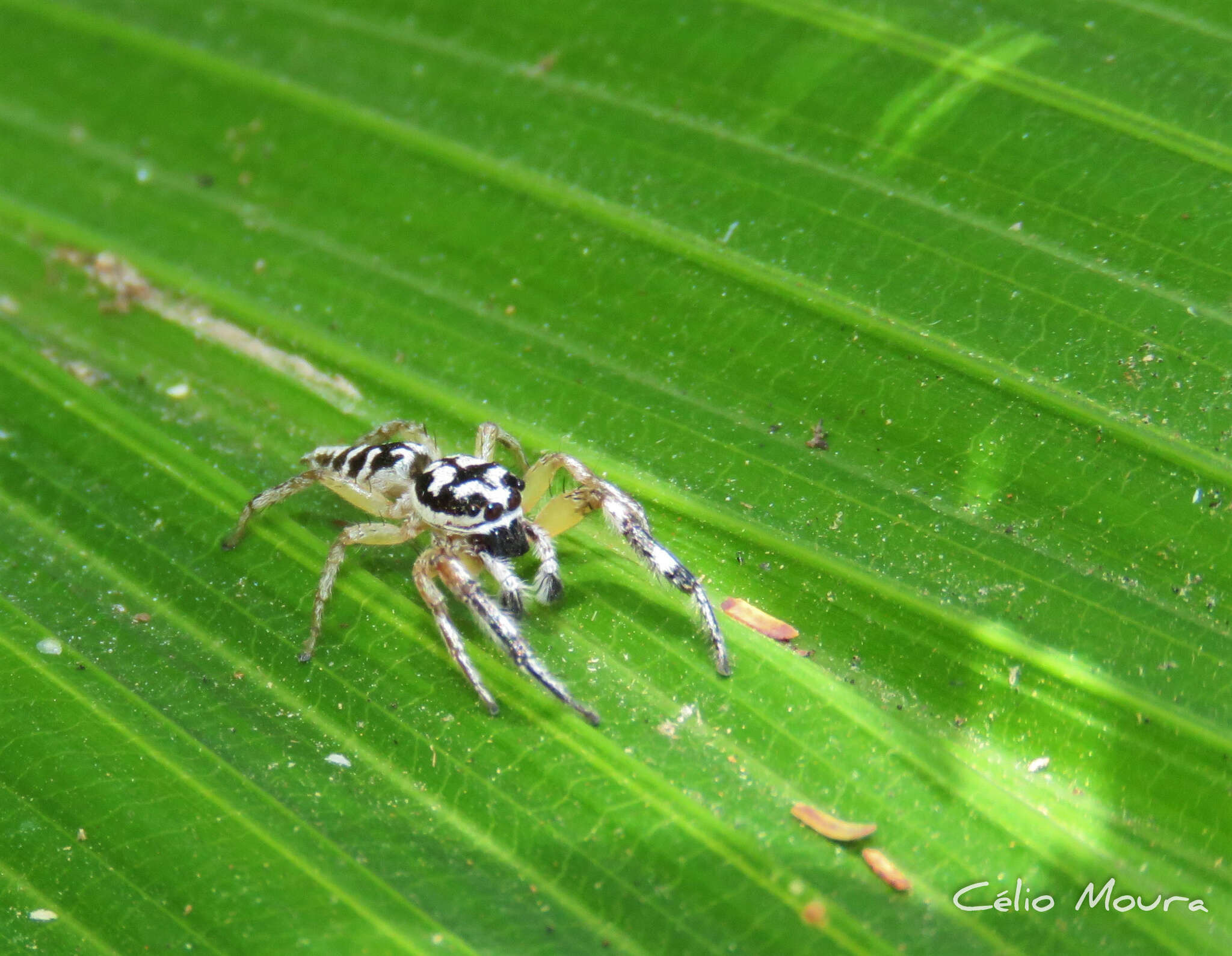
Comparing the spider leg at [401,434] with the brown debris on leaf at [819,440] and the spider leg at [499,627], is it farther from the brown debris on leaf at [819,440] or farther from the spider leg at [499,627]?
the brown debris on leaf at [819,440]

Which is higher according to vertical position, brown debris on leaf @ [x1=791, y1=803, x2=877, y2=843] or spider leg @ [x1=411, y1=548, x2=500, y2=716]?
spider leg @ [x1=411, y1=548, x2=500, y2=716]

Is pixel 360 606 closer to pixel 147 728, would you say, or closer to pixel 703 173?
pixel 147 728

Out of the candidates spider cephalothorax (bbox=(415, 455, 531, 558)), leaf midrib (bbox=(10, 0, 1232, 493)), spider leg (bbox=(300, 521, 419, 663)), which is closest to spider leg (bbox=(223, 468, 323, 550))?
spider leg (bbox=(300, 521, 419, 663))

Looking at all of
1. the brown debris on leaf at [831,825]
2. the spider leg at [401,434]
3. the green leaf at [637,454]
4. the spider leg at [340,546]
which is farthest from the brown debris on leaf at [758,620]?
the spider leg at [401,434]

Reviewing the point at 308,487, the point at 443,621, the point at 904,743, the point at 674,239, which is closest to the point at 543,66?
the point at 674,239

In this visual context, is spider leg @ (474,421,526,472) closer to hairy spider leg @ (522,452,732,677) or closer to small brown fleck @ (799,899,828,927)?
hairy spider leg @ (522,452,732,677)

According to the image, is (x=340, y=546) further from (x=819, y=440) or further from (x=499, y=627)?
(x=819, y=440)
